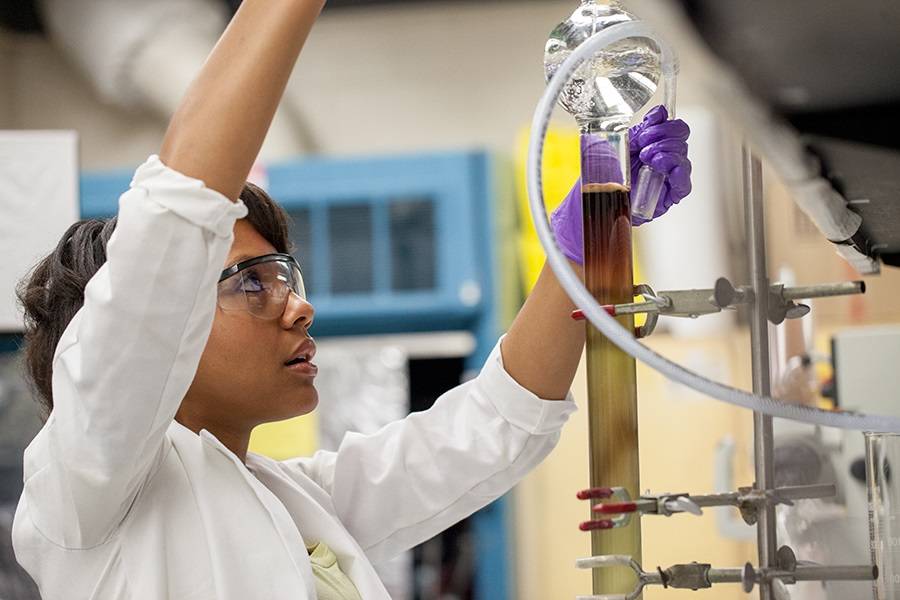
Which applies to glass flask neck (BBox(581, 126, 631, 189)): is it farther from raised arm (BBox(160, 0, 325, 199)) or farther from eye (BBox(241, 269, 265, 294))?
eye (BBox(241, 269, 265, 294))

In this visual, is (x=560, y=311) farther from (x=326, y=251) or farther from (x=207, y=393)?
(x=326, y=251)

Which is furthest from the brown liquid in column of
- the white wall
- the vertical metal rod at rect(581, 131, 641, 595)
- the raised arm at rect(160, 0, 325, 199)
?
the white wall

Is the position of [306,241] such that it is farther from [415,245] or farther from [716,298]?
[716,298]

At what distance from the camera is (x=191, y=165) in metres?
1.02

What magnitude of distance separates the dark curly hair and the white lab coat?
0.17 metres

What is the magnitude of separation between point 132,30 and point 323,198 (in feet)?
3.35

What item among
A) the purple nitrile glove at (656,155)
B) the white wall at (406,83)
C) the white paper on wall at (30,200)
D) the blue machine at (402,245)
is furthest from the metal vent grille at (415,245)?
the purple nitrile glove at (656,155)

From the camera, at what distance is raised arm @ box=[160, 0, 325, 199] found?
3.33 feet

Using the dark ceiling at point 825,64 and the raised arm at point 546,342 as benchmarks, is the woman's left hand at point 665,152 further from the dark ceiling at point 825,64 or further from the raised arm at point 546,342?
the dark ceiling at point 825,64

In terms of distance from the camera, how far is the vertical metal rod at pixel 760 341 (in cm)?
107

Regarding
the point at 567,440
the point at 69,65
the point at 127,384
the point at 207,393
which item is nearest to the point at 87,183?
the point at 69,65

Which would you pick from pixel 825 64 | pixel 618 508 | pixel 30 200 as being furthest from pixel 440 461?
pixel 30 200

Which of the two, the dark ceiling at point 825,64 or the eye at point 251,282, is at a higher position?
the dark ceiling at point 825,64

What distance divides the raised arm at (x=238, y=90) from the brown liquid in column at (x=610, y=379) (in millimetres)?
336
